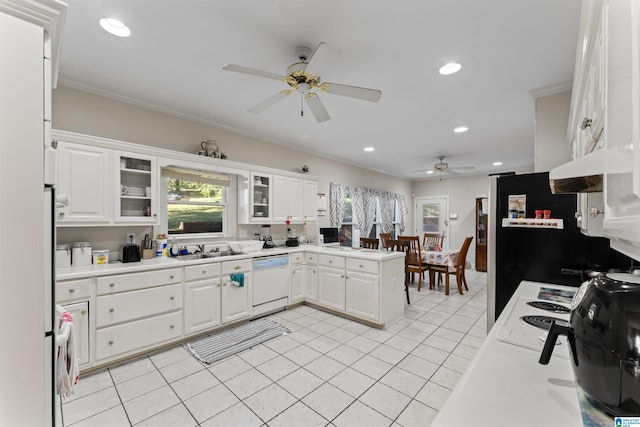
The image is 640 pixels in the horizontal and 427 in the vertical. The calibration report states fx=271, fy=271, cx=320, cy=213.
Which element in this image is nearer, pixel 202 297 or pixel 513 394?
pixel 513 394

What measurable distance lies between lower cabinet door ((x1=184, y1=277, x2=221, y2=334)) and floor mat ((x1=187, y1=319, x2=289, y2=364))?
170 mm

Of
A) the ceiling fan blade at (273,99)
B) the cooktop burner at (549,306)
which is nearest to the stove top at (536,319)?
Answer: the cooktop burner at (549,306)

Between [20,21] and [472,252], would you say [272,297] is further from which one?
[472,252]

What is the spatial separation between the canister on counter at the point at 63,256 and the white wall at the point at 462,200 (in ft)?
26.8

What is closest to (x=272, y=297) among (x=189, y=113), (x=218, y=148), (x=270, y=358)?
(x=270, y=358)

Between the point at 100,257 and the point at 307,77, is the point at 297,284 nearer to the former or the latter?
the point at 100,257

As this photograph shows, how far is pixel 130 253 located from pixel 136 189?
2.27ft

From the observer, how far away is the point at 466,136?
14.3 ft

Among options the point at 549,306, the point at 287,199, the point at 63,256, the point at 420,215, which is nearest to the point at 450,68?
the point at 549,306

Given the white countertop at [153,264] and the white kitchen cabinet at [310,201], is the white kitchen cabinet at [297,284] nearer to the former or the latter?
the white countertop at [153,264]

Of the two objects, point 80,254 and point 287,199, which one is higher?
point 287,199

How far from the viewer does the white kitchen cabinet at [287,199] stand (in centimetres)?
425

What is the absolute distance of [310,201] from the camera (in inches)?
188

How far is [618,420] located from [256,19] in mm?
2448
